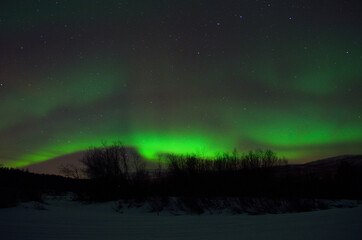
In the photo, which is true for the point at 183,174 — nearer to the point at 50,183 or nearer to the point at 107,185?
the point at 107,185

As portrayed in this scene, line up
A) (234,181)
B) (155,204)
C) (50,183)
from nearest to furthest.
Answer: (155,204)
(234,181)
(50,183)

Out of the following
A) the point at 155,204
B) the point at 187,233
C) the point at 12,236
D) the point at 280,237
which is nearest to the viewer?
the point at 280,237

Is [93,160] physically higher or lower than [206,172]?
higher

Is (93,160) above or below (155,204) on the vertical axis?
above

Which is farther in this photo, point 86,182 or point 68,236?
point 86,182

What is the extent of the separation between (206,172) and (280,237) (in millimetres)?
26173

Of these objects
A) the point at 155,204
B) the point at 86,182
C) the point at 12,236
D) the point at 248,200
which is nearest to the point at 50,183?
the point at 86,182

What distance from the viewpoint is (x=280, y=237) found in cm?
418

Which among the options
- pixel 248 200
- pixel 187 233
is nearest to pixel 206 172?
pixel 248 200

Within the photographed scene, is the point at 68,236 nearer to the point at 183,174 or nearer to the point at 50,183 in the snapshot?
the point at 183,174

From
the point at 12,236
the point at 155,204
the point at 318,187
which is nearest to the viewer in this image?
the point at 12,236

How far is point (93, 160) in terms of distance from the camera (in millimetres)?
32250

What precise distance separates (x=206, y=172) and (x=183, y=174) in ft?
9.65

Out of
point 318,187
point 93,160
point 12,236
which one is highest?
point 93,160
